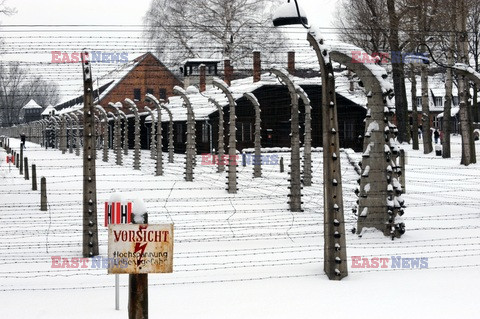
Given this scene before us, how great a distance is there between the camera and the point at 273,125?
40219 mm

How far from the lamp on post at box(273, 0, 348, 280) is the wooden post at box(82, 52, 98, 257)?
297cm

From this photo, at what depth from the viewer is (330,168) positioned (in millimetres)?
8586

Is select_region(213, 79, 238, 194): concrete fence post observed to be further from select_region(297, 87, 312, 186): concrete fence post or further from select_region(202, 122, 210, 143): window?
select_region(202, 122, 210, 143): window

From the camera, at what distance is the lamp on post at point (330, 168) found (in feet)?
27.8

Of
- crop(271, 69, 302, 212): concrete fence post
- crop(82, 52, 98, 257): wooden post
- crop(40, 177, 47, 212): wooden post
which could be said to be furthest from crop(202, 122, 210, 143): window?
crop(82, 52, 98, 257): wooden post

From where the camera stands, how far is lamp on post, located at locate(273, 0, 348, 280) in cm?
847

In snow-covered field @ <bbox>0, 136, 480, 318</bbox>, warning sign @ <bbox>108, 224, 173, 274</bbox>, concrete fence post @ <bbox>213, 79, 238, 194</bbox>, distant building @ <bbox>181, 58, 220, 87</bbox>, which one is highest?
distant building @ <bbox>181, 58, 220, 87</bbox>

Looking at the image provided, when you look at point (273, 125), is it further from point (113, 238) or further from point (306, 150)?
point (113, 238)

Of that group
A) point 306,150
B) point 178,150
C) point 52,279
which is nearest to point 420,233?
point 52,279

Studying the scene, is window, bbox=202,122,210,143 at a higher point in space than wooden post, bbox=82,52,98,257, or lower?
higher

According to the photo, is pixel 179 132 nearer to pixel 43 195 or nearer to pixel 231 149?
pixel 231 149

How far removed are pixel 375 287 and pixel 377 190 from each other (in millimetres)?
3336

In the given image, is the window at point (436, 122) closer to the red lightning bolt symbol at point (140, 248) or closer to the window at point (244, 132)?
the window at point (244, 132)

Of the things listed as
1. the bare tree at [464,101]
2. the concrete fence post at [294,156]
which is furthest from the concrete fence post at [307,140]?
the bare tree at [464,101]
